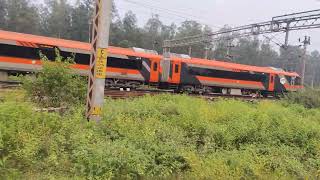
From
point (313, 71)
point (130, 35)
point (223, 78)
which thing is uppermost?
point (130, 35)

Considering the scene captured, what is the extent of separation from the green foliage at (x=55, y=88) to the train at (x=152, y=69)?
7.10 meters

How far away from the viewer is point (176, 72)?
3141 centimetres

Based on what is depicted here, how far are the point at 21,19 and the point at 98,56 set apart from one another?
63484 millimetres

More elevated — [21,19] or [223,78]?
[21,19]

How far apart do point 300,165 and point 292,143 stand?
1.73 meters

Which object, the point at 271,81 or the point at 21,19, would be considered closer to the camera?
the point at 271,81

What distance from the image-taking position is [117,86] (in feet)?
90.4

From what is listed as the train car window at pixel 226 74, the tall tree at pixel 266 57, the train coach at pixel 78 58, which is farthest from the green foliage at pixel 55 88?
the tall tree at pixel 266 57

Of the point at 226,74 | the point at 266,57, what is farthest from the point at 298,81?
the point at 266,57

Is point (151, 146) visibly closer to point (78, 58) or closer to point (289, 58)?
point (78, 58)

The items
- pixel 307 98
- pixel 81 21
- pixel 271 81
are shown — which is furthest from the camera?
pixel 81 21

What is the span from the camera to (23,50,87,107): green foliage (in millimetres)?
12086

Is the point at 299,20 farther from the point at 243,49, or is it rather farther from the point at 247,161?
the point at 243,49

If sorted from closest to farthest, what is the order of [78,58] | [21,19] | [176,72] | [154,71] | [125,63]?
[78,58] < [125,63] < [154,71] < [176,72] < [21,19]
